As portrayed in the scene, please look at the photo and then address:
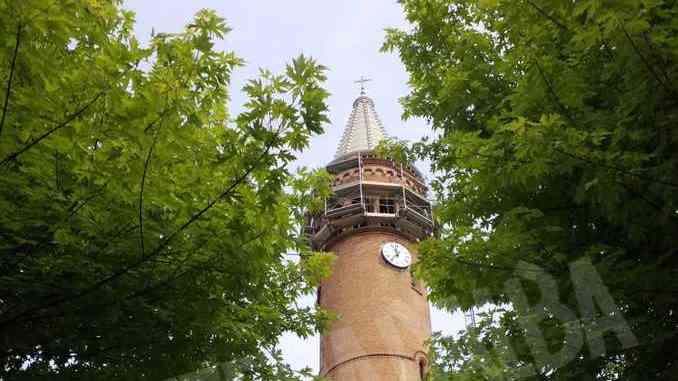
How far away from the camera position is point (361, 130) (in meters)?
28.6

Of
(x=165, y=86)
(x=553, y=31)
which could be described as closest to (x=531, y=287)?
(x=553, y=31)

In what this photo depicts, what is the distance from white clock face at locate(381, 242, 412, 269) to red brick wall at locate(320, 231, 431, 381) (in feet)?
0.57

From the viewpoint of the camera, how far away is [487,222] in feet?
22.2

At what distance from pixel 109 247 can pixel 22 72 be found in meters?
1.36

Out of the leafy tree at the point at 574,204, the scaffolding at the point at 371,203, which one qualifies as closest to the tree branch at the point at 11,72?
the leafy tree at the point at 574,204

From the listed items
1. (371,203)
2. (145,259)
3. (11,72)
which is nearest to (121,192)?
(145,259)

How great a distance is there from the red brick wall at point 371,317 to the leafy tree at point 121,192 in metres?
13.9

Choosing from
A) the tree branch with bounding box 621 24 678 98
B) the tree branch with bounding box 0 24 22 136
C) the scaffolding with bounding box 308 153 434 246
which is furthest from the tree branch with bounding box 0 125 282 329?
the scaffolding with bounding box 308 153 434 246

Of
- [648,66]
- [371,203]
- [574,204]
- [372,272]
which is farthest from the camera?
[371,203]

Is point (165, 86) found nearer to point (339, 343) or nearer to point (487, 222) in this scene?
point (487, 222)

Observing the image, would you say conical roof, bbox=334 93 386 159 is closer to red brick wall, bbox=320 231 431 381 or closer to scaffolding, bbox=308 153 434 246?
scaffolding, bbox=308 153 434 246

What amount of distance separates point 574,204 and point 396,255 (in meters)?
16.4

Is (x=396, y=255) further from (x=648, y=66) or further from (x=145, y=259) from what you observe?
(x=648, y=66)

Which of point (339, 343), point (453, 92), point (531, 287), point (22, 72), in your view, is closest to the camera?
point (22, 72)
